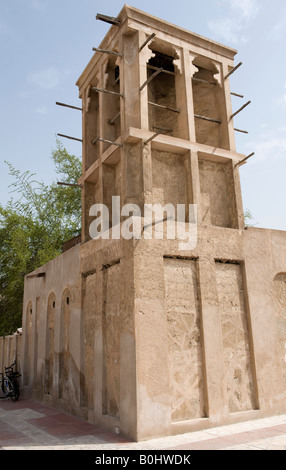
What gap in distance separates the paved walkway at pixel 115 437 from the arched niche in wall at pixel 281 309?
4.91ft

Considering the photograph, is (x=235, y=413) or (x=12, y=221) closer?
(x=235, y=413)

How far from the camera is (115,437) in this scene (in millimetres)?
7035

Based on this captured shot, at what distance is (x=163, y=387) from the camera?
23.0 ft

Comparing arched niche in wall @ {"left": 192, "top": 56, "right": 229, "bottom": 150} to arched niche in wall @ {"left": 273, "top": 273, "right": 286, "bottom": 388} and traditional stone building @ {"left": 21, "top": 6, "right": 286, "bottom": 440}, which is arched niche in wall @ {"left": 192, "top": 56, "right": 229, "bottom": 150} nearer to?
traditional stone building @ {"left": 21, "top": 6, "right": 286, "bottom": 440}

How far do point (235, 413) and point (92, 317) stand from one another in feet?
12.3

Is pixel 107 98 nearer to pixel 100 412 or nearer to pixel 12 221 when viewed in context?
pixel 100 412

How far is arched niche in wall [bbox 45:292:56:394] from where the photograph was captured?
11547 millimetres

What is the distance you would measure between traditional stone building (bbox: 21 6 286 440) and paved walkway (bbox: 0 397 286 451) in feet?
0.83

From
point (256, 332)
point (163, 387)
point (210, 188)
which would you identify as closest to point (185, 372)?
point (163, 387)

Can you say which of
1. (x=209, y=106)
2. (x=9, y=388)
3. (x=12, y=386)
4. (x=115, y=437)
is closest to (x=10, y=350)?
(x=9, y=388)

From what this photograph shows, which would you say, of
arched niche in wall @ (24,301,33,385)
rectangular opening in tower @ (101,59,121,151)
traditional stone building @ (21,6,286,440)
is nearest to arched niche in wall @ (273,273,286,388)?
traditional stone building @ (21,6,286,440)

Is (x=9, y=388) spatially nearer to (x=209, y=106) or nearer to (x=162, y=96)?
(x=162, y=96)

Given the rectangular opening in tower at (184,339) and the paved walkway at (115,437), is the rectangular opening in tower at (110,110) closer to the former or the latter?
the rectangular opening in tower at (184,339)

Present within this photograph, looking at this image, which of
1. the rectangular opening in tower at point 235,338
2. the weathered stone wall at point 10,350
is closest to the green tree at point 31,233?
the weathered stone wall at point 10,350
